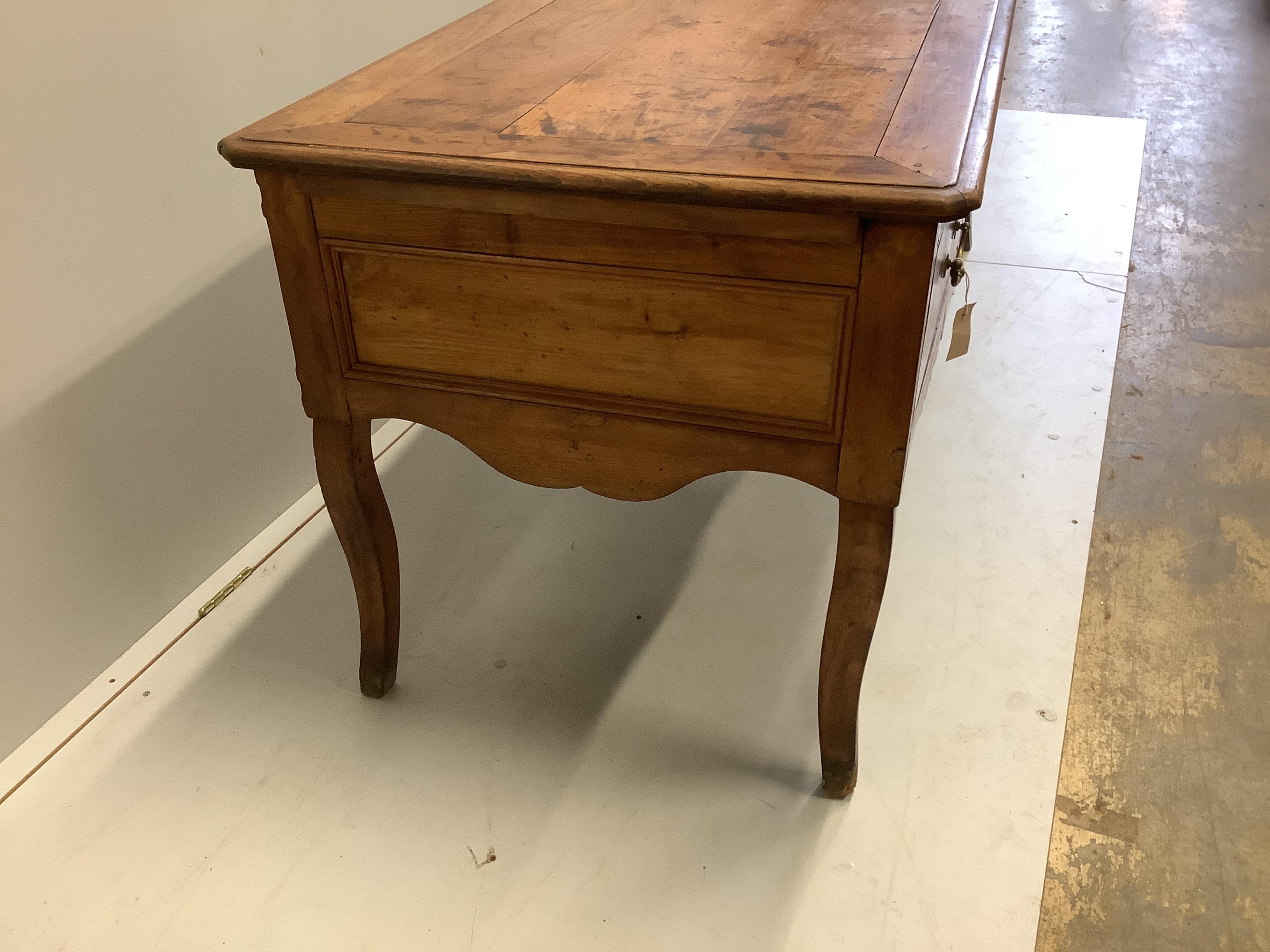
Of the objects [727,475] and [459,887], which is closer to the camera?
[459,887]

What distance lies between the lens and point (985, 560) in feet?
5.04

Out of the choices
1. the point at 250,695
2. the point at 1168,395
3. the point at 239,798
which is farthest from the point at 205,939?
the point at 1168,395

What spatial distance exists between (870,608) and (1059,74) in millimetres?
3049

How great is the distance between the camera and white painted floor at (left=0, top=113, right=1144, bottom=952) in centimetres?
109

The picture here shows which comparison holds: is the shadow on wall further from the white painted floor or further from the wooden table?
the wooden table

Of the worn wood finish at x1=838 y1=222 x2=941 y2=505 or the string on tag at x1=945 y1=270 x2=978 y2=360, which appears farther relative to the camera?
the string on tag at x1=945 y1=270 x2=978 y2=360

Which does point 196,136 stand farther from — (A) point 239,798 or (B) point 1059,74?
(B) point 1059,74

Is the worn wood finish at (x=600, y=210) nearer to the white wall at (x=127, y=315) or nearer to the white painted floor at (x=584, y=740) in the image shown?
the white wall at (x=127, y=315)

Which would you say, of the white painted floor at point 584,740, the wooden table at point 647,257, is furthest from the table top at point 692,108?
the white painted floor at point 584,740

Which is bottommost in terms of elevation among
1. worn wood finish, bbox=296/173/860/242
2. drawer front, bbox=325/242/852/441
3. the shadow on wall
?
the shadow on wall

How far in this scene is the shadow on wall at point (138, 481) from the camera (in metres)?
1.23

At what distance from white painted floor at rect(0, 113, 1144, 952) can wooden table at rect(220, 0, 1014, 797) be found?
15cm

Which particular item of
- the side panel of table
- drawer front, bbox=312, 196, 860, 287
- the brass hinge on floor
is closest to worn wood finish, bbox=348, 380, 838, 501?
the side panel of table

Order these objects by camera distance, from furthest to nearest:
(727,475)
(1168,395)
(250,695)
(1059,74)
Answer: (1059,74)
(1168,395)
(727,475)
(250,695)
